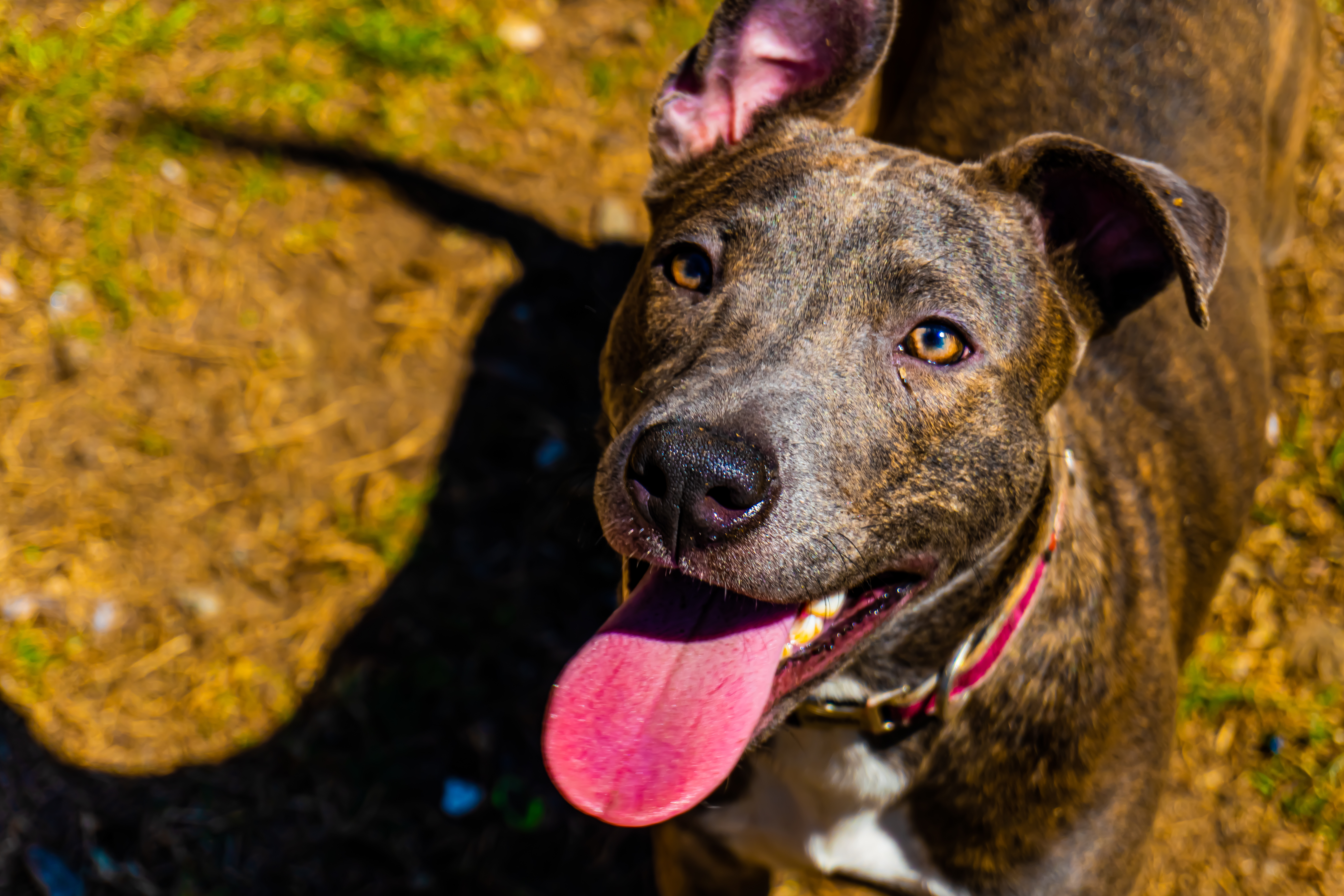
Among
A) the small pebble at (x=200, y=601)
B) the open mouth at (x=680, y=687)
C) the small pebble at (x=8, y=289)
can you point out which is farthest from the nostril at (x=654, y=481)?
the small pebble at (x=8, y=289)

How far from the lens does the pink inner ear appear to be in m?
2.99

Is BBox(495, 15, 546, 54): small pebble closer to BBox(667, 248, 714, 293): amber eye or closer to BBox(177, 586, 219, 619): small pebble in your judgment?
BBox(177, 586, 219, 619): small pebble

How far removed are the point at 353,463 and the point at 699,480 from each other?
2.81m

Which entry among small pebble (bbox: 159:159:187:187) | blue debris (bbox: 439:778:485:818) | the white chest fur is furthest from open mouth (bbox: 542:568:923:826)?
small pebble (bbox: 159:159:187:187)

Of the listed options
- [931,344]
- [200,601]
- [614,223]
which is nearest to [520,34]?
[614,223]

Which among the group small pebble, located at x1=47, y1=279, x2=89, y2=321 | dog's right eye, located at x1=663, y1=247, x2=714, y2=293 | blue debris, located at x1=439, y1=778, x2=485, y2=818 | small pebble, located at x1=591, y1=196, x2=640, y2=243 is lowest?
blue debris, located at x1=439, y1=778, x2=485, y2=818

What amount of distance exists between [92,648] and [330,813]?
3.63 ft

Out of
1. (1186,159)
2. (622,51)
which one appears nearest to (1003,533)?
(1186,159)

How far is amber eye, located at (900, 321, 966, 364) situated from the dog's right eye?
0.48m

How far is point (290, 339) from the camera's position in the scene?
487 cm

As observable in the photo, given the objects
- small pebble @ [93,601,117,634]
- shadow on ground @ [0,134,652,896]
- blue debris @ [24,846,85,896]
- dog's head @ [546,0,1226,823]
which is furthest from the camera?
small pebble @ [93,601,117,634]

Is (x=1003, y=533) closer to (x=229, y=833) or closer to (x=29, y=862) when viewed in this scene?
(x=229, y=833)

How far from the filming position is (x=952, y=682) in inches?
105

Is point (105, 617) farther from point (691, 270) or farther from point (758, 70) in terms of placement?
point (758, 70)
